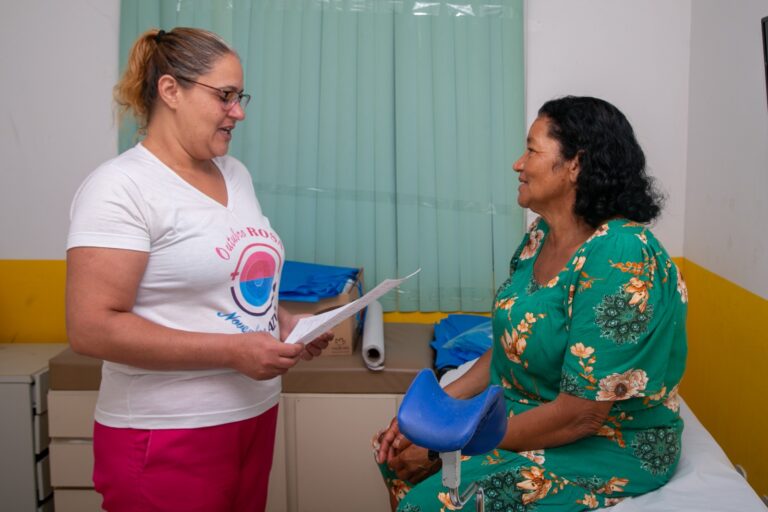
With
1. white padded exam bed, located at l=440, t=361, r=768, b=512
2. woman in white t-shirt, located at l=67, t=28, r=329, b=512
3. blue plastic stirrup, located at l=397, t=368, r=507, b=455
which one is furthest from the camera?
white padded exam bed, located at l=440, t=361, r=768, b=512

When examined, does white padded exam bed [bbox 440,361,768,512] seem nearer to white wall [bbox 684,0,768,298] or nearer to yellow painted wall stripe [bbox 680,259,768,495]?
yellow painted wall stripe [bbox 680,259,768,495]

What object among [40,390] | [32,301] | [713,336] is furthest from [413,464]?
[32,301]

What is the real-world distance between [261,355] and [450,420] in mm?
461

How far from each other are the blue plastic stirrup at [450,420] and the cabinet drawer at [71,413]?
162 cm

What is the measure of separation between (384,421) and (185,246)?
1.19 metres

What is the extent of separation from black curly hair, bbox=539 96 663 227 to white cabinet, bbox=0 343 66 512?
1.78 metres

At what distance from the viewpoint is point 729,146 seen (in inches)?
88.4

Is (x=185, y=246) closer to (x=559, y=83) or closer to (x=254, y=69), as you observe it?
(x=254, y=69)

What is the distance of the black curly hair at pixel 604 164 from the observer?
1.57 metres

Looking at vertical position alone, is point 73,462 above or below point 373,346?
below

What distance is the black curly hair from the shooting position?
5.16 feet

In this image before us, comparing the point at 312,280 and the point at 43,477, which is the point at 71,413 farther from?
the point at 312,280

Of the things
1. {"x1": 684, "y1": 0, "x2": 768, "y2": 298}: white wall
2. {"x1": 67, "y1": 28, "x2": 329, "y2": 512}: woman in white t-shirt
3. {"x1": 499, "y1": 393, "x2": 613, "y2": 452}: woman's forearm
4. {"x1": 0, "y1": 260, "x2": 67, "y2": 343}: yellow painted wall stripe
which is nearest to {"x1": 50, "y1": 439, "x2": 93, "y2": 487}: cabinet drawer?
{"x1": 0, "y1": 260, "x2": 67, "y2": 343}: yellow painted wall stripe

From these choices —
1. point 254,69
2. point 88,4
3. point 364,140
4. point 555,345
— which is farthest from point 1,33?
point 555,345
